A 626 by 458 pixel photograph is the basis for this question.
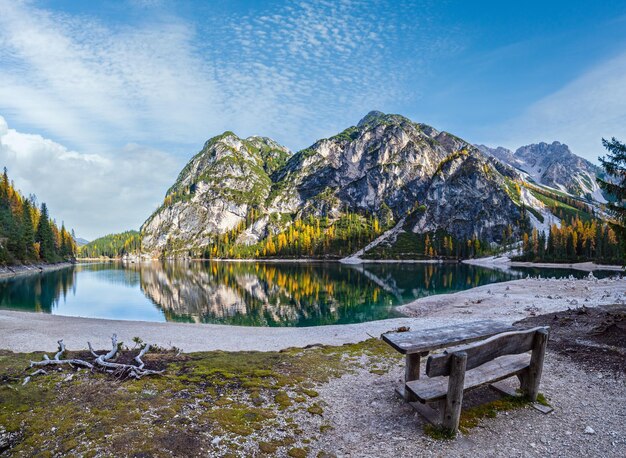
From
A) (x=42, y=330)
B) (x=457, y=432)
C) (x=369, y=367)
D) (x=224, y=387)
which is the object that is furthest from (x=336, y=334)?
(x=42, y=330)

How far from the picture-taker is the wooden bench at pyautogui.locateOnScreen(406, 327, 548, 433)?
763 centimetres

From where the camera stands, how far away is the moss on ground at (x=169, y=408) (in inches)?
293

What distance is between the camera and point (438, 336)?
9938mm

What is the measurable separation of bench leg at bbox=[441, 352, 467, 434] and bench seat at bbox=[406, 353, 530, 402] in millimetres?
205

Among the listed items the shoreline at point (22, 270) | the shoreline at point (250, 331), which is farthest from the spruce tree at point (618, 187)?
the shoreline at point (22, 270)

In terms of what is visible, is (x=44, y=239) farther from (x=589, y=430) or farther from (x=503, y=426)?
(x=589, y=430)

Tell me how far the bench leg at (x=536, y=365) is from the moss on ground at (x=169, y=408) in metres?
5.77

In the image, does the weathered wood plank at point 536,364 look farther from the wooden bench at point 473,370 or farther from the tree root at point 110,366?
the tree root at point 110,366

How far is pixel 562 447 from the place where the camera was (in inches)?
293

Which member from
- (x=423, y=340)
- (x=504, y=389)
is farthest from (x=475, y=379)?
(x=504, y=389)

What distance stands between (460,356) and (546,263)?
6525 inches

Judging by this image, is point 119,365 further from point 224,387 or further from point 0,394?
point 224,387

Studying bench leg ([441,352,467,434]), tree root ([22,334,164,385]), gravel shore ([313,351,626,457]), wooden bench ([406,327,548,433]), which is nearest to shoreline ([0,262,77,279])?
tree root ([22,334,164,385])

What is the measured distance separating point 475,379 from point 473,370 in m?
0.80
